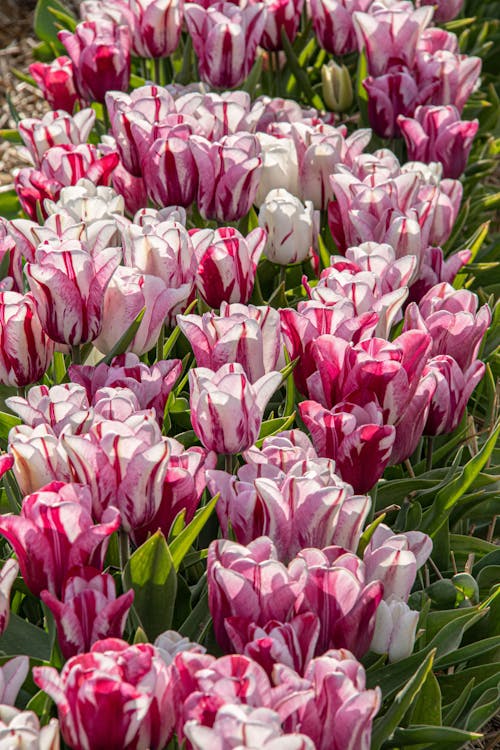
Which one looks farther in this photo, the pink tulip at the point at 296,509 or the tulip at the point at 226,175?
the tulip at the point at 226,175

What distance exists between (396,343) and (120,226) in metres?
0.42

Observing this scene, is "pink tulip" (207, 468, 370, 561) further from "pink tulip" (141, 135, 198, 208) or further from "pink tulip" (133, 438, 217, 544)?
"pink tulip" (141, 135, 198, 208)

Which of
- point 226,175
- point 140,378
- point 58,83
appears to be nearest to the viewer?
point 140,378

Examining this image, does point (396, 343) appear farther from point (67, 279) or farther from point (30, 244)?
point (30, 244)

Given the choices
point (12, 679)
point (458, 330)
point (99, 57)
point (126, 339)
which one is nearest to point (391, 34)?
point (99, 57)

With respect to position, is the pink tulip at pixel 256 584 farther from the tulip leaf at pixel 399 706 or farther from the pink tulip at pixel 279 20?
the pink tulip at pixel 279 20

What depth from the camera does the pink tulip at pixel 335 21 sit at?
2.17 metres

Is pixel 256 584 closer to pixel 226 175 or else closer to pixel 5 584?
pixel 5 584

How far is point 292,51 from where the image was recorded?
2301 millimetres

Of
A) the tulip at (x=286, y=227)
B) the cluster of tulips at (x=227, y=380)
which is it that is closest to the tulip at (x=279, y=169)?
the cluster of tulips at (x=227, y=380)

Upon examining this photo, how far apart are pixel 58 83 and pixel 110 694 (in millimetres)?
1617

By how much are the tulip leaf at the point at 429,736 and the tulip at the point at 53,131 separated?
3.82 ft

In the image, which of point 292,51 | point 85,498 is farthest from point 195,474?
point 292,51

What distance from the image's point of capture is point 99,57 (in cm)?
200
